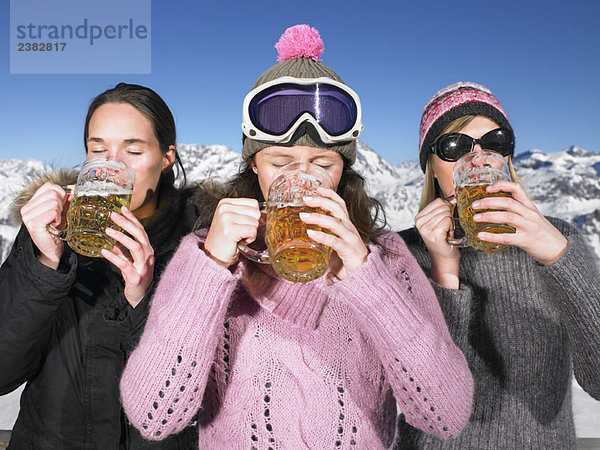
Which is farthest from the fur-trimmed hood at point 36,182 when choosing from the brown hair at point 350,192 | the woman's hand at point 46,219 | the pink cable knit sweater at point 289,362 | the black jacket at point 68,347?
the pink cable knit sweater at point 289,362

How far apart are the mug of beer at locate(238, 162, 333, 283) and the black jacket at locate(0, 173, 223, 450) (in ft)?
1.97

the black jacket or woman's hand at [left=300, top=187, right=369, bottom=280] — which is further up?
woman's hand at [left=300, top=187, right=369, bottom=280]

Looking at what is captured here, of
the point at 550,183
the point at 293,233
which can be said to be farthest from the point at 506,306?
the point at 550,183

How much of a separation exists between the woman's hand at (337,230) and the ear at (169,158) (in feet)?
4.54

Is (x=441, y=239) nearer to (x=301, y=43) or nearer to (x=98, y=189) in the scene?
(x=301, y=43)

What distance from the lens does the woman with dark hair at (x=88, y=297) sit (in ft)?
5.38

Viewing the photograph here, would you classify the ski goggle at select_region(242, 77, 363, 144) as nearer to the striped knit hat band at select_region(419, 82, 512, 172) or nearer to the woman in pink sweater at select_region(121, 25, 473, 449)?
the woman in pink sweater at select_region(121, 25, 473, 449)

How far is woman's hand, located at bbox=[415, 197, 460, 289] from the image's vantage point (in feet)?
5.70

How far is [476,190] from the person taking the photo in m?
1.62

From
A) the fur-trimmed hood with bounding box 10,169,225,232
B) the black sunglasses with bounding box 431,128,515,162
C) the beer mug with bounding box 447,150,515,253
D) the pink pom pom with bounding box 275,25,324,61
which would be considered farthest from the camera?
the fur-trimmed hood with bounding box 10,169,225,232

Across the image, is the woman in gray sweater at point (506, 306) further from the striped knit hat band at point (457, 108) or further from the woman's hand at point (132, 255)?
the woman's hand at point (132, 255)

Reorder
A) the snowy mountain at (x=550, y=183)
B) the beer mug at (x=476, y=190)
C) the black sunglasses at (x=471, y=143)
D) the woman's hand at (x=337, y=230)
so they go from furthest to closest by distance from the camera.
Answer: the snowy mountain at (x=550, y=183)
the black sunglasses at (x=471, y=143)
the beer mug at (x=476, y=190)
the woman's hand at (x=337, y=230)

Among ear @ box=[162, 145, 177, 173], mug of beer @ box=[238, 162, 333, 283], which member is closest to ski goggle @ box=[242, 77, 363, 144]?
mug of beer @ box=[238, 162, 333, 283]

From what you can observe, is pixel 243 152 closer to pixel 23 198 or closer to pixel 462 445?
pixel 23 198
